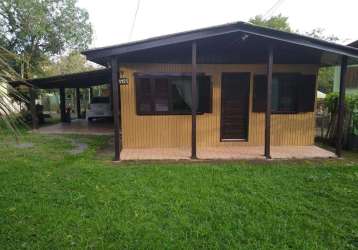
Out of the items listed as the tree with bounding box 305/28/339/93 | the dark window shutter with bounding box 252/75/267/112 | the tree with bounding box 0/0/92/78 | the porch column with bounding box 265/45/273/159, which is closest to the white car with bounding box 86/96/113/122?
the tree with bounding box 0/0/92/78

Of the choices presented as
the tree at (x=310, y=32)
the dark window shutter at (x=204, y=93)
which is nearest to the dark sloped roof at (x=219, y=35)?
the dark window shutter at (x=204, y=93)

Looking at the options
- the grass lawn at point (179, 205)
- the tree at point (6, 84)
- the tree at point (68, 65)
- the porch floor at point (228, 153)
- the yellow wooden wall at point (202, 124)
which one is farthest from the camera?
the tree at point (68, 65)

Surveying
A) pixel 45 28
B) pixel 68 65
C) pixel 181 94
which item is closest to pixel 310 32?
pixel 45 28

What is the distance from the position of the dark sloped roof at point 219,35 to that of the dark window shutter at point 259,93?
169 centimetres

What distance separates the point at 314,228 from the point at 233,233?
951 mm

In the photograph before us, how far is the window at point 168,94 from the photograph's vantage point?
22.7ft

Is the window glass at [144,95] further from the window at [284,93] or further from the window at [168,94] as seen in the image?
the window at [284,93]

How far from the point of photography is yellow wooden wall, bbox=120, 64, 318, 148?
6957mm

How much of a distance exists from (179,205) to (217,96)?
4.27 m

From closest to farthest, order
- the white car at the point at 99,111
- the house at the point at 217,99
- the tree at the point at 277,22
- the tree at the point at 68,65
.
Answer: the house at the point at 217,99, the white car at the point at 99,111, the tree at the point at 277,22, the tree at the point at 68,65

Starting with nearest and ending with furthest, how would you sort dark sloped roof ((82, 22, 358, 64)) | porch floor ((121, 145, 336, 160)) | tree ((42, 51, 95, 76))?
1. dark sloped roof ((82, 22, 358, 64))
2. porch floor ((121, 145, 336, 160))
3. tree ((42, 51, 95, 76))

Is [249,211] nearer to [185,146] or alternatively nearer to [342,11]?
[185,146]

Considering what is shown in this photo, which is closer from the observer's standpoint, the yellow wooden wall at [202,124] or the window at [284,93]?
the yellow wooden wall at [202,124]

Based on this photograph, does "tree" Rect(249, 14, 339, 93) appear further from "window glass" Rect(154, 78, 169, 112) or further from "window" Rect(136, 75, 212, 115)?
"window glass" Rect(154, 78, 169, 112)
